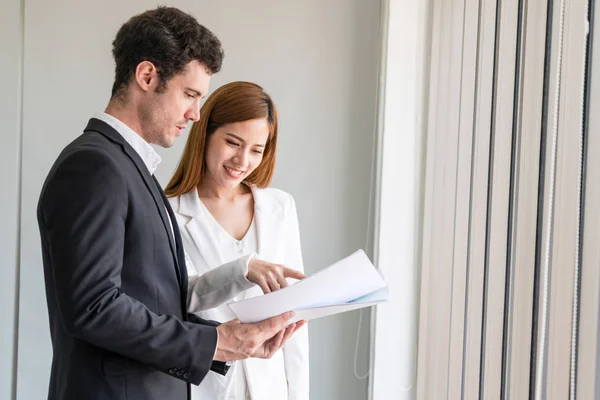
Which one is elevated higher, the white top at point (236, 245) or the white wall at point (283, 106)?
the white wall at point (283, 106)

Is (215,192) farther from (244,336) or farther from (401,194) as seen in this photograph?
(401,194)

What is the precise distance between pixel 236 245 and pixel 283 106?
3.13 ft

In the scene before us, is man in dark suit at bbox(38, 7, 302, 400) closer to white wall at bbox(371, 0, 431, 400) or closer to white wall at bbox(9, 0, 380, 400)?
white wall at bbox(371, 0, 431, 400)

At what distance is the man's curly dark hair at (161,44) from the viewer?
1.23 metres

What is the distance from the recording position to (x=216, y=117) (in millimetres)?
1744

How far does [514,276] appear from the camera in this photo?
159cm

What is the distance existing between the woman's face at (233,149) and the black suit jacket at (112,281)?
1.61 ft

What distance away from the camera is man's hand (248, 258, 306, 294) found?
139 cm

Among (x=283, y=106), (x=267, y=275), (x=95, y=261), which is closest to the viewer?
(x=95, y=261)

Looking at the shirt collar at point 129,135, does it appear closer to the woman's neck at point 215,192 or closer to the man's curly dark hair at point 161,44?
the man's curly dark hair at point 161,44

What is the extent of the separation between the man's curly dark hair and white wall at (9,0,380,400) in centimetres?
126

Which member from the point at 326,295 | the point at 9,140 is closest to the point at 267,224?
the point at 326,295

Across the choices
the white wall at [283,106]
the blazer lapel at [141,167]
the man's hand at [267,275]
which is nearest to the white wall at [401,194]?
the white wall at [283,106]

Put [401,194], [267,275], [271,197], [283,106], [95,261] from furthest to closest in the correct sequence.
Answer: [283,106] < [401,194] < [271,197] < [267,275] < [95,261]
